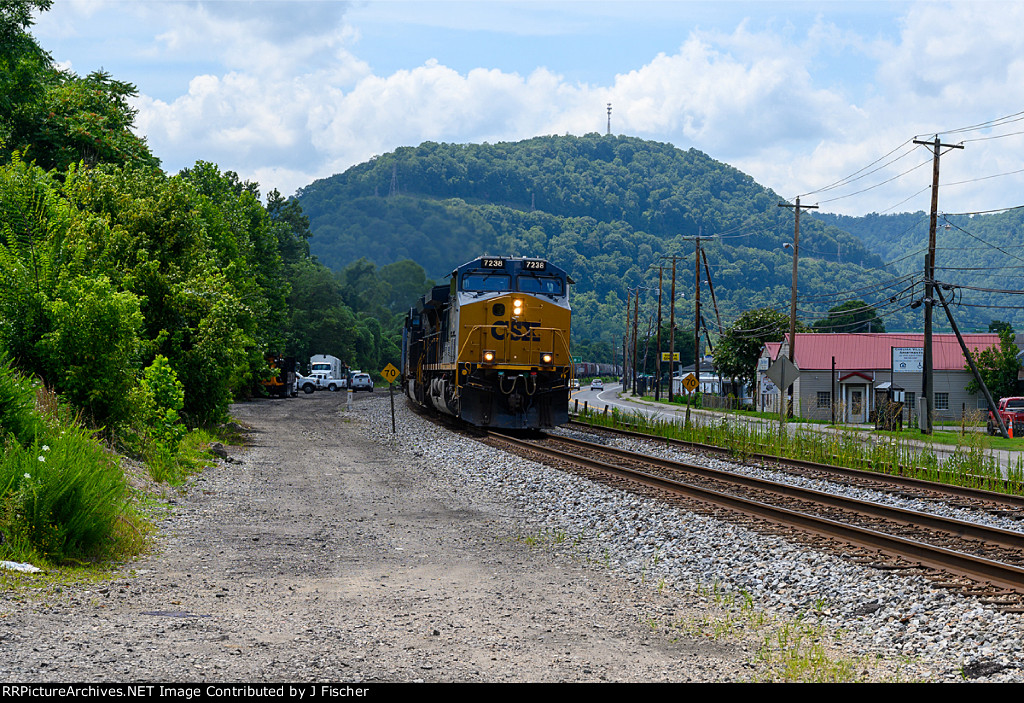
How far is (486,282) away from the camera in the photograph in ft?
86.5

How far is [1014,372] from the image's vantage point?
2179 inches

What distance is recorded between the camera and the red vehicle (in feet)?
134

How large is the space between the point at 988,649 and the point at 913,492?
10073 millimetres

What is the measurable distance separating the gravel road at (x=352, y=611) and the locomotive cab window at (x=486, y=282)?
1287cm

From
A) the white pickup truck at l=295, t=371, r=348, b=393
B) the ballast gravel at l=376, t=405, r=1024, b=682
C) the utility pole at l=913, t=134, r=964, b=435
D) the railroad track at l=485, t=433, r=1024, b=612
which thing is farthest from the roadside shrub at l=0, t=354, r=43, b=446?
the white pickup truck at l=295, t=371, r=348, b=393

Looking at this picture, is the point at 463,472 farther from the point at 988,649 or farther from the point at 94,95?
the point at 94,95

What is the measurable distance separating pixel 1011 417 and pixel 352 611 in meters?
43.9

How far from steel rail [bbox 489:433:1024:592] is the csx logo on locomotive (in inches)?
357

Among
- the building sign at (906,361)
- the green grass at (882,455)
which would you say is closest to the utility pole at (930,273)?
the green grass at (882,455)

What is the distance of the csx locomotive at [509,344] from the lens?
25.6 meters

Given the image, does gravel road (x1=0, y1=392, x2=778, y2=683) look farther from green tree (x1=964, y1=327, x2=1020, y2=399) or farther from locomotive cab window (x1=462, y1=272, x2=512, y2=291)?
green tree (x1=964, y1=327, x2=1020, y2=399)

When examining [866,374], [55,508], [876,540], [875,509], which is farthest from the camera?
[866,374]

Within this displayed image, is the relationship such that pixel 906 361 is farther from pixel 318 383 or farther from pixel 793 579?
pixel 318 383

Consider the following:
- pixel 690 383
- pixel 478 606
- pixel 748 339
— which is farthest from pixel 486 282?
pixel 748 339
